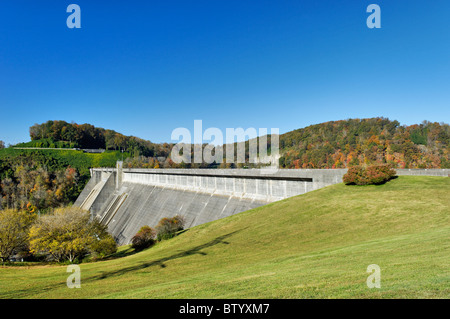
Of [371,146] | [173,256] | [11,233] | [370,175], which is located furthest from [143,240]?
[371,146]

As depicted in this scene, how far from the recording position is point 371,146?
7606 centimetres

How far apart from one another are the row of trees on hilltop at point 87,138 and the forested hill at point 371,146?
81.5 meters

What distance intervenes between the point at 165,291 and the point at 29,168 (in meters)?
115

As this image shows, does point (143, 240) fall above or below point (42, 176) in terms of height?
below

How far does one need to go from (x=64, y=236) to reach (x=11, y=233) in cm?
590

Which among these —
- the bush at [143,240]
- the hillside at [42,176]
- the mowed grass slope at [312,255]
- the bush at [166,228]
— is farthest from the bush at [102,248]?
the hillside at [42,176]

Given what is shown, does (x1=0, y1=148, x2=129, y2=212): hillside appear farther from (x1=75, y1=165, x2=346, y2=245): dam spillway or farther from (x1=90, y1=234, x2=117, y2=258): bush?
(x1=90, y1=234, x2=117, y2=258): bush

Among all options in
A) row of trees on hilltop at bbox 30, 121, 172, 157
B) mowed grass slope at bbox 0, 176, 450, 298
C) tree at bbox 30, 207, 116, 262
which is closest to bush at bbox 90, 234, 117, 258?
tree at bbox 30, 207, 116, 262

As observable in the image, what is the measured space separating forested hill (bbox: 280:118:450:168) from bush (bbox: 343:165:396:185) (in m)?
38.0

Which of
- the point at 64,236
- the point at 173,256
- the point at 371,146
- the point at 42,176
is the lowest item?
the point at 64,236

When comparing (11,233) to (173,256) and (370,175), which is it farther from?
(370,175)

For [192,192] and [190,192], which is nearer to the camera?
[192,192]

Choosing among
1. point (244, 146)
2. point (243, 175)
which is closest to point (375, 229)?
point (243, 175)

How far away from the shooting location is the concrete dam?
2608cm
